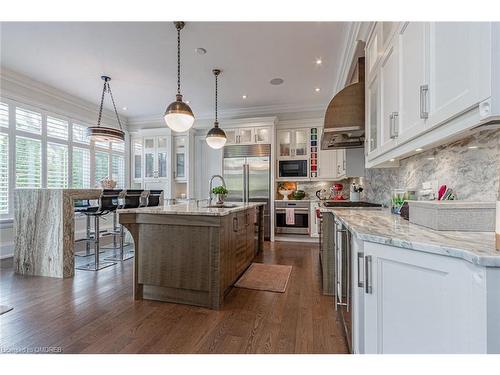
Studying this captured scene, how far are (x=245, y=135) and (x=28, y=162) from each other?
403cm

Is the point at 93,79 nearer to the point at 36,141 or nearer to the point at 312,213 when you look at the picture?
the point at 36,141

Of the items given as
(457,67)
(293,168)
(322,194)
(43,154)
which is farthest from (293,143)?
(43,154)

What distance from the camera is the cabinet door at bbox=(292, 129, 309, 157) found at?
562cm

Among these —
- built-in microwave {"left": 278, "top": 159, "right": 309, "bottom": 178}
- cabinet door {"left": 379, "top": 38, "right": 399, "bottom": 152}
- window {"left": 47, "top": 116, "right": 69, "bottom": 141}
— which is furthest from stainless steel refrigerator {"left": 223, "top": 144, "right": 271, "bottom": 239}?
cabinet door {"left": 379, "top": 38, "right": 399, "bottom": 152}

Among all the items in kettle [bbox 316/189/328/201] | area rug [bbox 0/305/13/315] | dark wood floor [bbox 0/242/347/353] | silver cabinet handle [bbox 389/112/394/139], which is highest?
silver cabinet handle [bbox 389/112/394/139]

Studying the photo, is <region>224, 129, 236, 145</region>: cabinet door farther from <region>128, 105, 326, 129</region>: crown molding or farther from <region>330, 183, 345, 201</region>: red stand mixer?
<region>330, 183, 345, 201</region>: red stand mixer

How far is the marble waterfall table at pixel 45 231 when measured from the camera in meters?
3.24

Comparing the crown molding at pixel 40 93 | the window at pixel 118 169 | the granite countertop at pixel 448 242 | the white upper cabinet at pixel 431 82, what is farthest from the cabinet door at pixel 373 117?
the window at pixel 118 169

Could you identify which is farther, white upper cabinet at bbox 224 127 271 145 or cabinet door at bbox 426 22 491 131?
white upper cabinet at bbox 224 127 271 145

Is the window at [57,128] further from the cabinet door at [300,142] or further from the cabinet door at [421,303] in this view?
the cabinet door at [421,303]

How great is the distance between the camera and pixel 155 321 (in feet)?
6.87

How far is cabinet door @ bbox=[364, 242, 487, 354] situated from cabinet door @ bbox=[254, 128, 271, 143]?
4588mm

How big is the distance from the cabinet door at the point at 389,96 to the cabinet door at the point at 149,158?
5.54m
